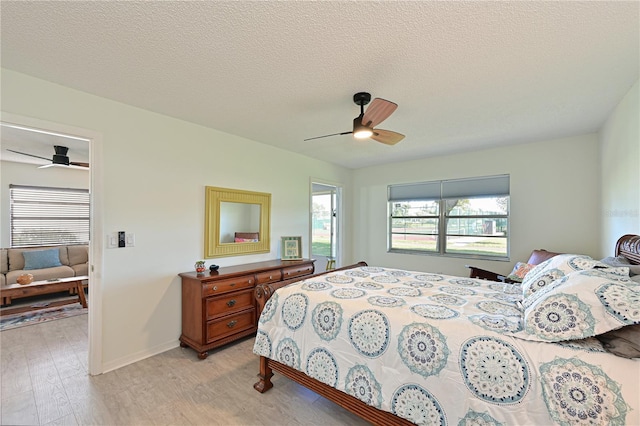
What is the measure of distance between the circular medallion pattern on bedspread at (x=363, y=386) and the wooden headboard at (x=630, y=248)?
198cm

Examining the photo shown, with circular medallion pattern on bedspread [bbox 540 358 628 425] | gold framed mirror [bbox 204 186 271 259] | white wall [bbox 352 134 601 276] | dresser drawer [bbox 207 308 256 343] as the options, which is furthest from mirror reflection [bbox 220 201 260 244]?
circular medallion pattern on bedspread [bbox 540 358 628 425]

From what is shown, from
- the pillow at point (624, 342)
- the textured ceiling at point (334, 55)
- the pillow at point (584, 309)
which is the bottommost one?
the pillow at point (624, 342)

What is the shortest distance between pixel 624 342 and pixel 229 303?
2.92 metres

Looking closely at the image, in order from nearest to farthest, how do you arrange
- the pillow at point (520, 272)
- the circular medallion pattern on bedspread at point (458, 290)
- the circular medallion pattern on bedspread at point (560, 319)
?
the circular medallion pattern on bedspread at point (560, 319), the circular medallion pattern on bedspread at point (458, 290), the pillow at point (520, 272)

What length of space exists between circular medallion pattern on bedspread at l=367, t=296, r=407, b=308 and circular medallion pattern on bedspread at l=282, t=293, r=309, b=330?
1.57 feet

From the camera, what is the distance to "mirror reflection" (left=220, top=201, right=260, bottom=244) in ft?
11.3

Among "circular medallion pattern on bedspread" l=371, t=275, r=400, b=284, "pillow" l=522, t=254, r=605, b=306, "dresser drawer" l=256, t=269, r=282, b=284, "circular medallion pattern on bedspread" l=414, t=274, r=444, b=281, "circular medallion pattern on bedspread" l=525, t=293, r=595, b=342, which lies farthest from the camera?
"dresser drawer" l=256, t=269, r=282, b=284

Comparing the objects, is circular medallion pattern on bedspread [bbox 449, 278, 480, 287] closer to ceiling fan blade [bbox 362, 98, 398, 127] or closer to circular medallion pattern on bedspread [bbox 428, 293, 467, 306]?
circular medallion pattern on bedspread [bbox 428, 293, 467, 306]

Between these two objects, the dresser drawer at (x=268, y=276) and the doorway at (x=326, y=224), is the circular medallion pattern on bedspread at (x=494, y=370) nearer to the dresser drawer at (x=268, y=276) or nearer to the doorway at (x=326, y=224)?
the dresser drawer at (x=268, y=276)

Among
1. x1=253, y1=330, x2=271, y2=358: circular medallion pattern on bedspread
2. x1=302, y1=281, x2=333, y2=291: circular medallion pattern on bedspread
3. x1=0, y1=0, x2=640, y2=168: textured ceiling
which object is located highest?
x1=0, y1=0, x2=640, y2=168: textured ceiling

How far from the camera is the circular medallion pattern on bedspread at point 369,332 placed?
161cm

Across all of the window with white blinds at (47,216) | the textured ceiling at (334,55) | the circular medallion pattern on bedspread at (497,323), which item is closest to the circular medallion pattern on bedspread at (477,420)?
the circular medallion pattern on bedspread at (497,323)

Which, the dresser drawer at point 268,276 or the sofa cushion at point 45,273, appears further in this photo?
the sofa cushion at point 45,273

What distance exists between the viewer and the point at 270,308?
2184 millimetres
